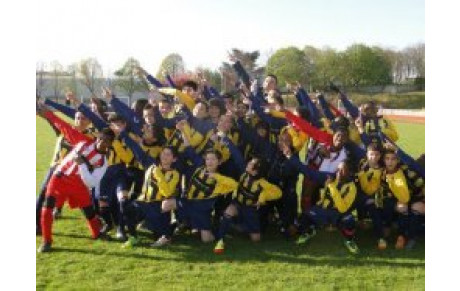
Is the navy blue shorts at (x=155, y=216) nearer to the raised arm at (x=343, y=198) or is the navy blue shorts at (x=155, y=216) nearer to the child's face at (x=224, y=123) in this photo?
the child's face at (x=224, y=123)

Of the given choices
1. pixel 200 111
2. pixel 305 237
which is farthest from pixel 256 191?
pixel 200 111

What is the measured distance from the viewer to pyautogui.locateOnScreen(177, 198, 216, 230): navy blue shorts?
19.9 ft

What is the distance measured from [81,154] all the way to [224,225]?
1.90 m

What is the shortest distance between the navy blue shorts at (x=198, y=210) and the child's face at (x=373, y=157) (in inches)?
72.9

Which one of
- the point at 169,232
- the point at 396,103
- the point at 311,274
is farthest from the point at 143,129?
the point at 396,103

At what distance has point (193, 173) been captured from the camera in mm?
6293

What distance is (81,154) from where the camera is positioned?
6227mm

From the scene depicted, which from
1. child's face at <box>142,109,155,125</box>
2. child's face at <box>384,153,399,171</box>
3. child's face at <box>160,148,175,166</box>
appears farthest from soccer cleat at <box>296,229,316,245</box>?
child's face at <box>142,109,155,125</box>

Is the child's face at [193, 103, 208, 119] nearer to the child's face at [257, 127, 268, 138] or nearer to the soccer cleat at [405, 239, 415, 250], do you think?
the child's face at [257, 127, 268, 138]

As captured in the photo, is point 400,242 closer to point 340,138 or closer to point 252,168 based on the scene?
point 340,138

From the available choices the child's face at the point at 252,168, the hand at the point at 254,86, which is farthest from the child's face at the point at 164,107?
the child's face at the point at 252,168

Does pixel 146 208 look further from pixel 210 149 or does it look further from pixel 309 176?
pixel 309 176

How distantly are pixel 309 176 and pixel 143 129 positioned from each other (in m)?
2.12

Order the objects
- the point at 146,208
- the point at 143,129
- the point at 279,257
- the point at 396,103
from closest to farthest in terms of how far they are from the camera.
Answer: the point at 279,257 → the point at 146,208 → the point at 143,129 → the point at 396,103
